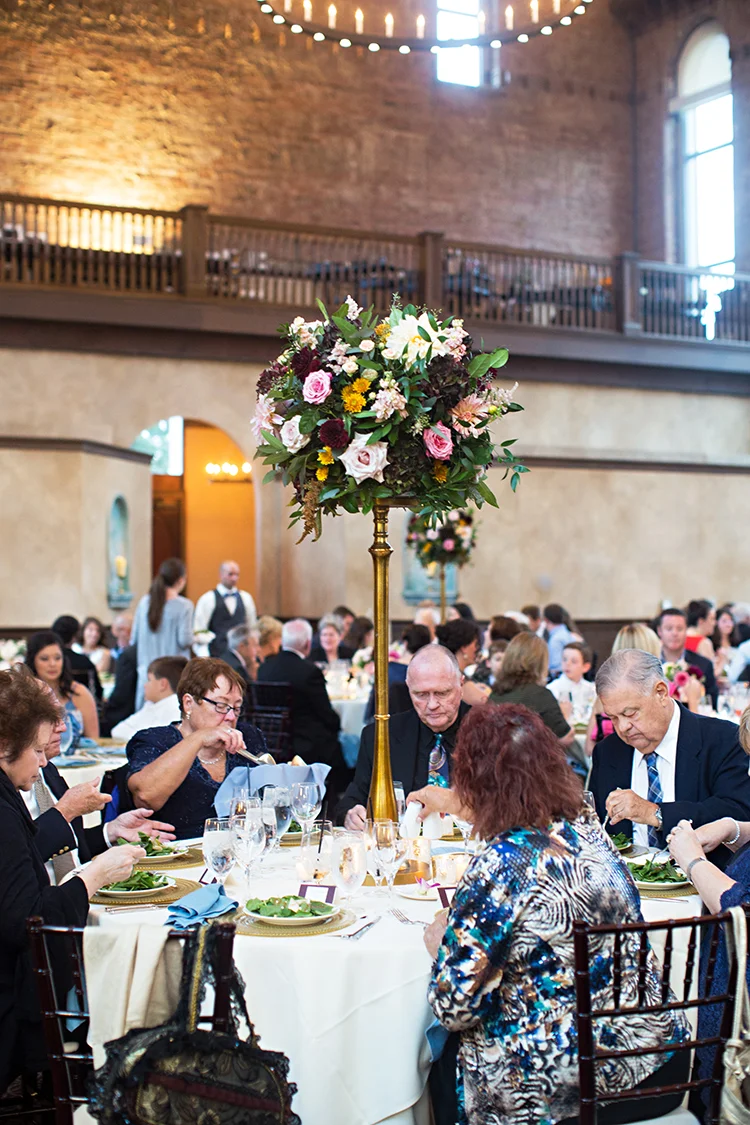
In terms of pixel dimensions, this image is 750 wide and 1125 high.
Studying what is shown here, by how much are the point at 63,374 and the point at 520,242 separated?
7.72m

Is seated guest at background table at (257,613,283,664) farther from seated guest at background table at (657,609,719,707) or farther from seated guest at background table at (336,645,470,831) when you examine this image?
seated guest at background table at (336,645,470,831)

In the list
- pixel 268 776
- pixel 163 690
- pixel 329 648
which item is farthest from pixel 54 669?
pixel 329 648

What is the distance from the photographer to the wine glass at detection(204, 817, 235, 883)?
2.64 meters

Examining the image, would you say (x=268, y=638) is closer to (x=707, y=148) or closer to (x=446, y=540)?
(x=446, y=540)

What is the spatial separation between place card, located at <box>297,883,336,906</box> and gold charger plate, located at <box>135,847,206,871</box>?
34 centimetres

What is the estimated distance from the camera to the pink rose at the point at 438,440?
2.96m

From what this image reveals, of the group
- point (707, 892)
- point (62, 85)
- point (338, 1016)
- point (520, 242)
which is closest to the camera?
point (338, 1016)

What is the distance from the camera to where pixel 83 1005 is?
222cm

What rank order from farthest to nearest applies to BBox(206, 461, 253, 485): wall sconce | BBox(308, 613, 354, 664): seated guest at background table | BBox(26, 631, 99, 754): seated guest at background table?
BBox(206, 461, 253, 485): wall sconce, BBox(308, 613, 354, 664): seated guest at background table, BBox(26, 631, 99, 754): seated guest at background table

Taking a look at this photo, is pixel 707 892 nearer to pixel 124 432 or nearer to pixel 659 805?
pixel 659 805

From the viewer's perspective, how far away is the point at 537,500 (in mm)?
14320

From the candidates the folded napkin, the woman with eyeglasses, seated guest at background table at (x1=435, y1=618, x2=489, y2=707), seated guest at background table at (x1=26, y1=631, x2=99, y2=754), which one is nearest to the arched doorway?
seated guest at background table at (x1=26, y1=631, x2=99, y2=754)

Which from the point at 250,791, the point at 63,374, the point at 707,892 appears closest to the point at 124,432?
the point at 63,374

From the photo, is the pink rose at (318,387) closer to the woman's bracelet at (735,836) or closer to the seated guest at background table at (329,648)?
the woman's bracelet at (735,836)
